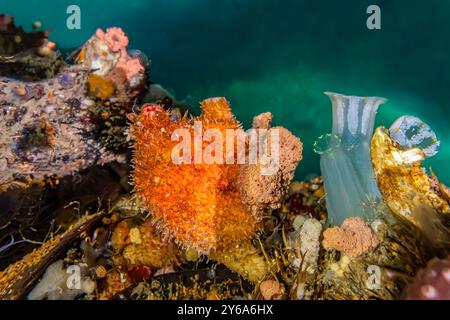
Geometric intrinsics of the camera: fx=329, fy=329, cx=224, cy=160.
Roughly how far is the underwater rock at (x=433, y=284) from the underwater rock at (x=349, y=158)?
98cm

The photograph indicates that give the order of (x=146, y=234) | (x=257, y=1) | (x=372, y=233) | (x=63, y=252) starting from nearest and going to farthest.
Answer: (x=372, y=233)
(x=63, y=252)
(x=146, y=234)
(x=257, y=1)

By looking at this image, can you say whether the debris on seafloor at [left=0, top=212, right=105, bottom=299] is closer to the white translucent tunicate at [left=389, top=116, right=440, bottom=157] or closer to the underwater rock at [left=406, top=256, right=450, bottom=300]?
the underwater rock at [left=406, top=256, right=450, bottom=300]

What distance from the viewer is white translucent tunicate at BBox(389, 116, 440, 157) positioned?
2340 mm

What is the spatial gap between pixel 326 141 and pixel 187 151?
45.3 inches

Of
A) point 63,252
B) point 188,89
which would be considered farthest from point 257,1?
point 63,252

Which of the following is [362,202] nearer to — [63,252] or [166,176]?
[166,176]

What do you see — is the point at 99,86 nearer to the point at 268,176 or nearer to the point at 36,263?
the point at 36,263

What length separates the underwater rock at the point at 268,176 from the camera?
2246 mm

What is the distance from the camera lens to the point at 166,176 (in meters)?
2.38

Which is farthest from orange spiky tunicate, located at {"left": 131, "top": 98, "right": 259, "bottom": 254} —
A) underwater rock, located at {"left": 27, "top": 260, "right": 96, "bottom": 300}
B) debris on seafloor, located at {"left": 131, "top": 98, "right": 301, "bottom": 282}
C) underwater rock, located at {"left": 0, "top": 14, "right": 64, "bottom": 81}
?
underwater rock, located at {"left": 0, "top": 14, "right": 64, "bottom": 81}

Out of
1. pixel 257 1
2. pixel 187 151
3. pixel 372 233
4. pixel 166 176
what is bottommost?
pixel 372 233

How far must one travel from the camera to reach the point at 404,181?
2.19 metres

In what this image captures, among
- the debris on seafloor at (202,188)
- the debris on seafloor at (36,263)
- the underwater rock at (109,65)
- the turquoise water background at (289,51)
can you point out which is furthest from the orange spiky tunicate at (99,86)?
the debris on seafloor at (36,263)

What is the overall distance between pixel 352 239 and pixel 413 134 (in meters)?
0.91
